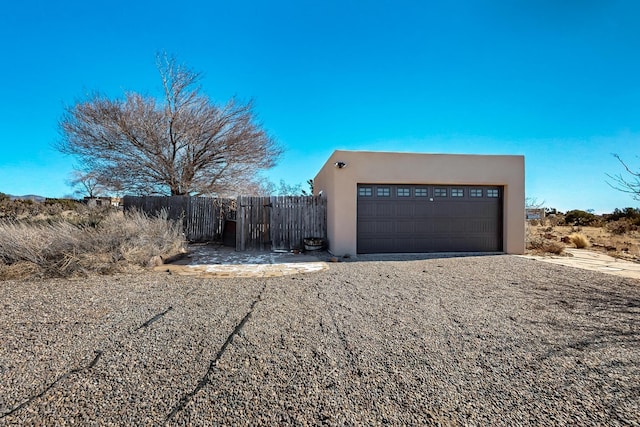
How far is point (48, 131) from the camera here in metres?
12.0

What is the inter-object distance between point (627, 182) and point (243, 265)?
819 centimetres

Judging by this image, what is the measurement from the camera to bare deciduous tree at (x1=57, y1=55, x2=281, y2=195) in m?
11.9

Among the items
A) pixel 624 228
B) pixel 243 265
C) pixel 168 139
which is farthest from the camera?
pixel 624 228

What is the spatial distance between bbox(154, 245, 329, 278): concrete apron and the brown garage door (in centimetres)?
223

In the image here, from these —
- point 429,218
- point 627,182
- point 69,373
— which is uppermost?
point 627,182

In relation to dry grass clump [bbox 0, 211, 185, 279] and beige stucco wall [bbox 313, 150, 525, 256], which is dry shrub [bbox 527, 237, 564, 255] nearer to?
beige stucco wall [bbox 313, 150, 525, 256]

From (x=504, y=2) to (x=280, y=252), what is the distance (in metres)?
9.00

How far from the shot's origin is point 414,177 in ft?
27.7

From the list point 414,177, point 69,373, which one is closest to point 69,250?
point 69,373

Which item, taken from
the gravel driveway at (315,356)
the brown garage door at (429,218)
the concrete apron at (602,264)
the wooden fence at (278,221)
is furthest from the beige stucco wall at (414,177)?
the gravel driveway at (315,356)

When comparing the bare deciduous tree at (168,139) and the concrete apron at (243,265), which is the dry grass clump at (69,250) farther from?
the bare deciduous tree at (168,139)

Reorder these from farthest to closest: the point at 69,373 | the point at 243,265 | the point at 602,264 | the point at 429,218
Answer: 1. the point at 429,218
2. the point at 602,264
3. the point at 243,265
4. the point at 69,373

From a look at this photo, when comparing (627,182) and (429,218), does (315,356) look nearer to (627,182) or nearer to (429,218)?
(627,182)

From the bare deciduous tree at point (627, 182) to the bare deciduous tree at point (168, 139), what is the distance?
1245 cm
